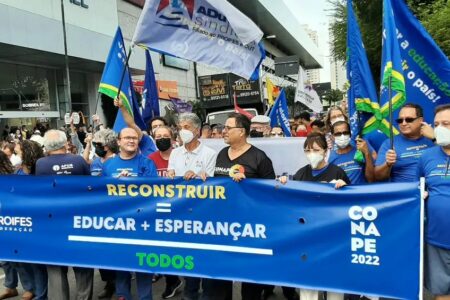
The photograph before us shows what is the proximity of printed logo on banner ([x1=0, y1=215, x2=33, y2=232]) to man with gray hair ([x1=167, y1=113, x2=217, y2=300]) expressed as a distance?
1452 mm

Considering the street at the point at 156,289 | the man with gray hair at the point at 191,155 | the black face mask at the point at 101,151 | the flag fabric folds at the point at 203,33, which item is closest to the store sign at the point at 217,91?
the flag fabric folds at the point at 203,33

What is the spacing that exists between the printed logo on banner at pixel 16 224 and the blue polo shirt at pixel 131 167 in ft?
2.81

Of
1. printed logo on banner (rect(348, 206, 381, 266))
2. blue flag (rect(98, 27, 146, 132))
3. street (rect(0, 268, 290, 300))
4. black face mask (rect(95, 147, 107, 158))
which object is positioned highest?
blue flag (rect(98, 27, 146, 132))

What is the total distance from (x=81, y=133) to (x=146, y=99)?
37.6 ft

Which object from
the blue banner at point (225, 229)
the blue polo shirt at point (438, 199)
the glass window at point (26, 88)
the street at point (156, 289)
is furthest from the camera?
the glass window at point (26, 88)

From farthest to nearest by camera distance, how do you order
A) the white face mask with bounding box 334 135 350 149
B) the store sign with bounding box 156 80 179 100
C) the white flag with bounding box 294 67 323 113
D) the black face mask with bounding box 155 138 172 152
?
1. the store sign with bounding box 156 80 179 100
2. the white flag with bounding box 294 67 323 113
3. the black face mask with bounding box 155 138 172 152
4. the white face mask with bounding box 334 135 350 149

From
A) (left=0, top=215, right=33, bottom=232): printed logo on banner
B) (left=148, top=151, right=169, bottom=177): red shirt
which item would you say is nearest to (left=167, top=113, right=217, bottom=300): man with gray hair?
(left=148, top=151, right=169, bottom=177): red shirt

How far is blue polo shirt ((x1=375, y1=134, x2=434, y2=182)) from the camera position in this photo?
3.94 meters

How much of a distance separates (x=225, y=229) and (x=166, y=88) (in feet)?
105

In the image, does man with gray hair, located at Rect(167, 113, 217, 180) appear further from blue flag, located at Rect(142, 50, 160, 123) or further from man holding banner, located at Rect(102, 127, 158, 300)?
blue flag, located at Rect(142, 50, 160, 123)

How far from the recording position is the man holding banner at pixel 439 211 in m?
3.32

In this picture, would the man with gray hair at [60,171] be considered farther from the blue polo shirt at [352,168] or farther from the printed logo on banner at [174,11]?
the blue polo shirt at [352,168]

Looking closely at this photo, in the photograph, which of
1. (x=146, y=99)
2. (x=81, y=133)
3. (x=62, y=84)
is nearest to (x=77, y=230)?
(x=146, y=99)

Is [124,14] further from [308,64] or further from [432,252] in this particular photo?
[308,64]
